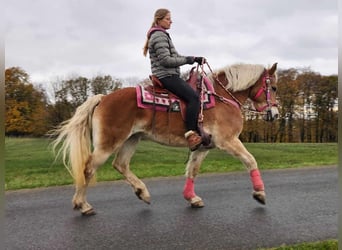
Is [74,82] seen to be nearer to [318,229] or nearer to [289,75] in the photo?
[289,75]

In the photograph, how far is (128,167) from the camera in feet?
20.2

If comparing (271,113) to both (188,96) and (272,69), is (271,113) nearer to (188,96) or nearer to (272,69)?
(272,69)

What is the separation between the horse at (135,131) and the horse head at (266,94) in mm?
17

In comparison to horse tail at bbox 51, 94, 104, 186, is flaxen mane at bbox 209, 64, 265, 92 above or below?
above

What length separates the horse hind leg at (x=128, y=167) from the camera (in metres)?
5.97

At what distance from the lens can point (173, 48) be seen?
18.6 feet

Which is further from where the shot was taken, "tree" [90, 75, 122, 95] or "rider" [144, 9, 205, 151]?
"tree" [90, 75, 122, 95]

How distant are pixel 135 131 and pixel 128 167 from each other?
77 centimetres

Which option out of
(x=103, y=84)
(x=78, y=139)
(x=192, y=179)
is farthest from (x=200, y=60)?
(x=103, y=84)

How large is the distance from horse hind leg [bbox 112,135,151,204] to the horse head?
214 cm

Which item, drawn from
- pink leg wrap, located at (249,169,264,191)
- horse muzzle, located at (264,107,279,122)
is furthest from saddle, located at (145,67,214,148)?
horse muzzle, located at (264,107,279,122)

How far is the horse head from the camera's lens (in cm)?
649

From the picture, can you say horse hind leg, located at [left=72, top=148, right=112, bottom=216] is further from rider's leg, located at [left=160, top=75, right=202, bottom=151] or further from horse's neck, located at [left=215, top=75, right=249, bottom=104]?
horse's neck, located at [left=215, top=75, right=249, bottom=104]

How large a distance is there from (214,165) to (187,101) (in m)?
5.81
